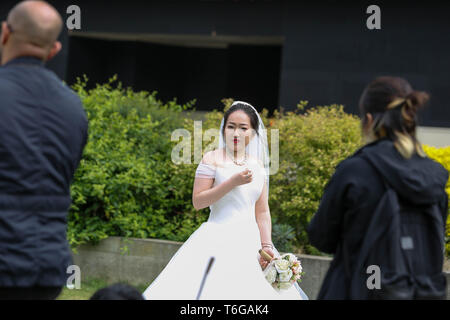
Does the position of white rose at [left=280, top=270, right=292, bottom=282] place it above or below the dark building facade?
below

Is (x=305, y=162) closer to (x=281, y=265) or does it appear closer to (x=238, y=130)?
(x=238, y=130)

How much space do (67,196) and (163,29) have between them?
971 centimetres

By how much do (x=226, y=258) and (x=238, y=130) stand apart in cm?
99

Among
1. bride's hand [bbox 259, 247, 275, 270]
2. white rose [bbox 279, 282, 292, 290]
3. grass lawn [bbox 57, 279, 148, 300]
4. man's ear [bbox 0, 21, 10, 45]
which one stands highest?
man's ear [bbox 0, 21, 10, 45]

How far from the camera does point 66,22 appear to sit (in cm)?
1207

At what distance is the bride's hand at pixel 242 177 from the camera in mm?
4141

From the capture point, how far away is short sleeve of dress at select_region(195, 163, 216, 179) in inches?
182

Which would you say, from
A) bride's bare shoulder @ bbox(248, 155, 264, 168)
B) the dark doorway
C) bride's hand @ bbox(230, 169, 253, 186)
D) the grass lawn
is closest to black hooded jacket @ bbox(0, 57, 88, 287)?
bride's hand @ bbox(230, 169, 253, 186)

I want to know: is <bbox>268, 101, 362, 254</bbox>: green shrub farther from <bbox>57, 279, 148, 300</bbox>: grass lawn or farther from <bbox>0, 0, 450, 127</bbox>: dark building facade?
<bbox>0, 0, 450, 127</bbox>: dark building facade

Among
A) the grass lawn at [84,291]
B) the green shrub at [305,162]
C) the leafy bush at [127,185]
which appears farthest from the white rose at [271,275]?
the leafy bush at [127,185]

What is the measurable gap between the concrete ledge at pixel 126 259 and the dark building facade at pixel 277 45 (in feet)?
15.4

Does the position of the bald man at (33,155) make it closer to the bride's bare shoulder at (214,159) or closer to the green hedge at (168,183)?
the bride's bare shoulder at (214,159)

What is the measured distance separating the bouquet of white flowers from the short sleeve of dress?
2.36 feet

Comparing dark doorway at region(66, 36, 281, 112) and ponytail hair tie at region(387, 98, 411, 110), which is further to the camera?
dark doorway at region(66, 36, 281, 112)
